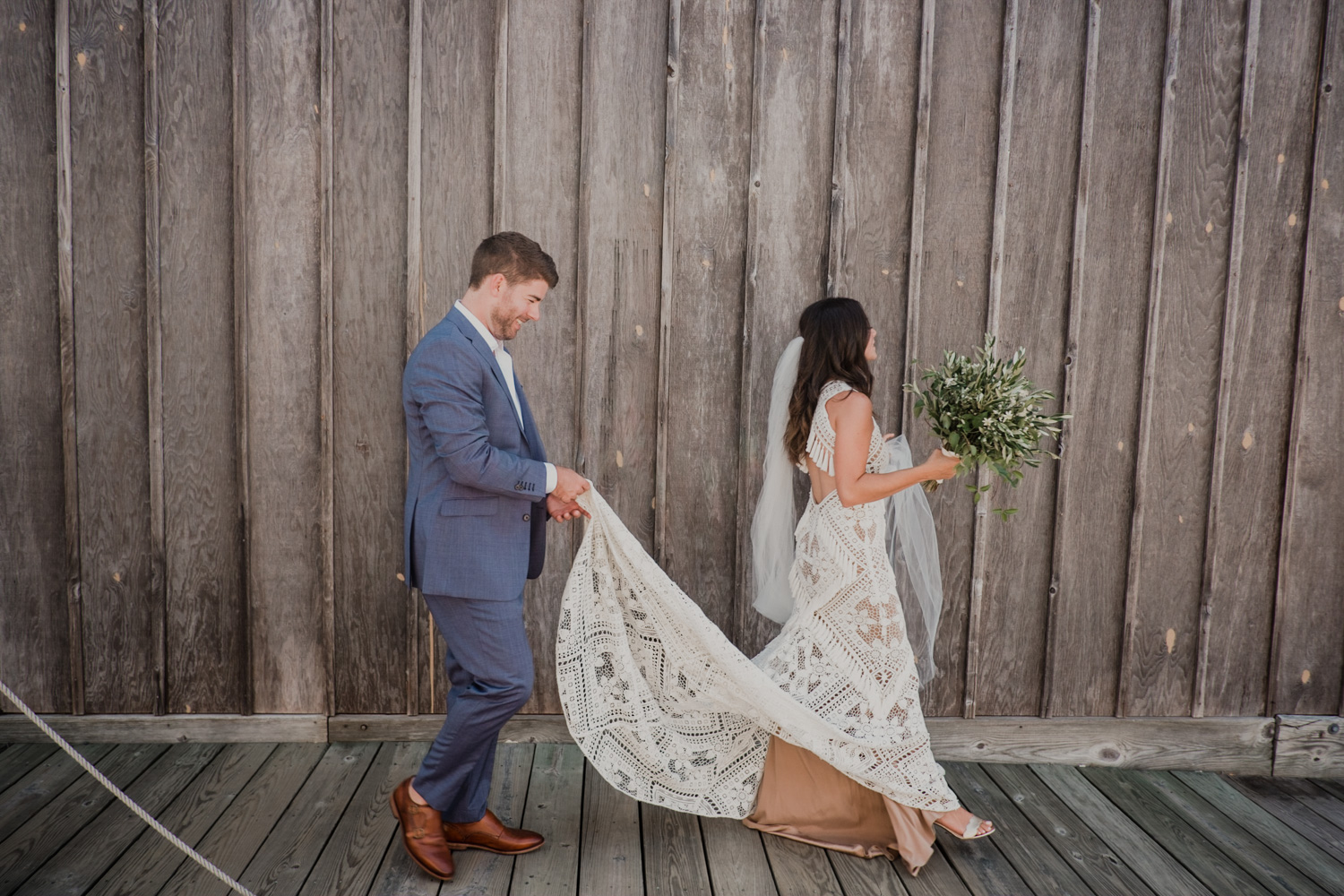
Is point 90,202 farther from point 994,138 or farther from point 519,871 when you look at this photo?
point 994,138

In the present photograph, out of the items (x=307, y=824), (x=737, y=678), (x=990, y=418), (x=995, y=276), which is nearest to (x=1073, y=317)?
(x=995, y=276)

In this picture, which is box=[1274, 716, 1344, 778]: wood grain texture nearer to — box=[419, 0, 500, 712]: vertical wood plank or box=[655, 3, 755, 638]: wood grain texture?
box=[655, 3, 755, 638]: wood grain texture

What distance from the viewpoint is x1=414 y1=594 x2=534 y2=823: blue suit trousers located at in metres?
2.70

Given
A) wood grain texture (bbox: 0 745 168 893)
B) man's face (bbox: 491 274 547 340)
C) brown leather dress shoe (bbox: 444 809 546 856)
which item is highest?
man's face (bbox: 491 274 547 340)

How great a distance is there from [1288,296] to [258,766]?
460cm

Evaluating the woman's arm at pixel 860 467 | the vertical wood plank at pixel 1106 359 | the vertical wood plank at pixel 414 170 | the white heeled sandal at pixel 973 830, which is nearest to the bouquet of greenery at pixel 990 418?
the woman's arm at pixel 860 467

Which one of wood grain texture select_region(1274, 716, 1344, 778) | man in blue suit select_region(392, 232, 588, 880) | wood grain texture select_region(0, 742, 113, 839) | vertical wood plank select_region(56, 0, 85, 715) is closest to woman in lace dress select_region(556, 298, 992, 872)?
man in blue suit select_region(392, 232, 588, 880)

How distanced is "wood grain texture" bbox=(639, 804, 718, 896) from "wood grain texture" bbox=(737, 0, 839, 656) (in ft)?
3.79

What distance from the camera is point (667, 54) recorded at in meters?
3.50

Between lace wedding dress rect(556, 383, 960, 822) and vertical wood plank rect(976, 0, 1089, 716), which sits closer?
lace wedding dress rect(556, 383, 960, 822)

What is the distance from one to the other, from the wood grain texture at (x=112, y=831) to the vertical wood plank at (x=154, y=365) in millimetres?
295

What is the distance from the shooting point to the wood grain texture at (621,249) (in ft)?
11.5

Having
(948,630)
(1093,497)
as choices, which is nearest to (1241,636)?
(1093,497)

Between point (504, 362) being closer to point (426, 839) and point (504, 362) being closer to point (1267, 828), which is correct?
point (426, 839)
